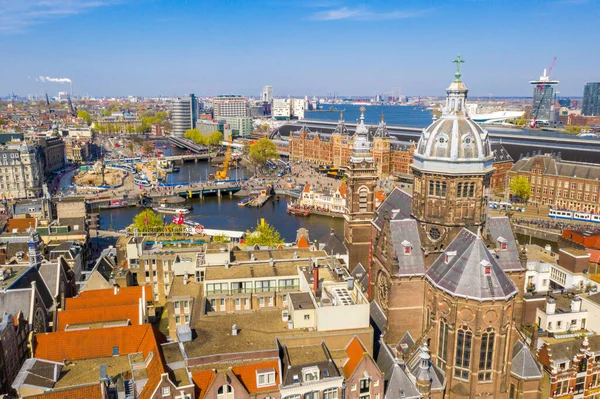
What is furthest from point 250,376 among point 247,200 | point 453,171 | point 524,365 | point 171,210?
point 247,200

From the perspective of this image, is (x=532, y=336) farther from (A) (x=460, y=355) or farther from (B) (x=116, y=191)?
(B) (x=116, y=191)

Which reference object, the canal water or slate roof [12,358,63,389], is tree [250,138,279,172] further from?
slate roof [12,358,63,389]

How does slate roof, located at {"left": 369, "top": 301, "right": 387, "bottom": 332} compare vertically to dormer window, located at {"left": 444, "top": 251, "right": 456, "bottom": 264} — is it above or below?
below

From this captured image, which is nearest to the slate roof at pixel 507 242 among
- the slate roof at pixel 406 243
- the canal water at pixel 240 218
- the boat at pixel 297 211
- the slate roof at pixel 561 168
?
the slate roof at pixel 406 243

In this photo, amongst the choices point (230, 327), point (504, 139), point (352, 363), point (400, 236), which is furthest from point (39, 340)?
point (504, 139)

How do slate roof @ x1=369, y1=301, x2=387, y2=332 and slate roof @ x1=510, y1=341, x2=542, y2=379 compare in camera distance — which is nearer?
slate roof @ x1=510, y1=341, x2=542, y2=379

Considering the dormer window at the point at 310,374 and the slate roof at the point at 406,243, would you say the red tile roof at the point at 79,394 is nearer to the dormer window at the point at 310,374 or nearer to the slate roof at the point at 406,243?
the dormer window at the point at 310,374

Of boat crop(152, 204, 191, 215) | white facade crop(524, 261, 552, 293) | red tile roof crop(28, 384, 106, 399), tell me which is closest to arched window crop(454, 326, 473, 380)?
red tile roof crop(28, 384, 106, 399)

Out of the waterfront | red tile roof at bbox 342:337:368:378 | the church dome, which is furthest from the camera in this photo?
the waterfront
